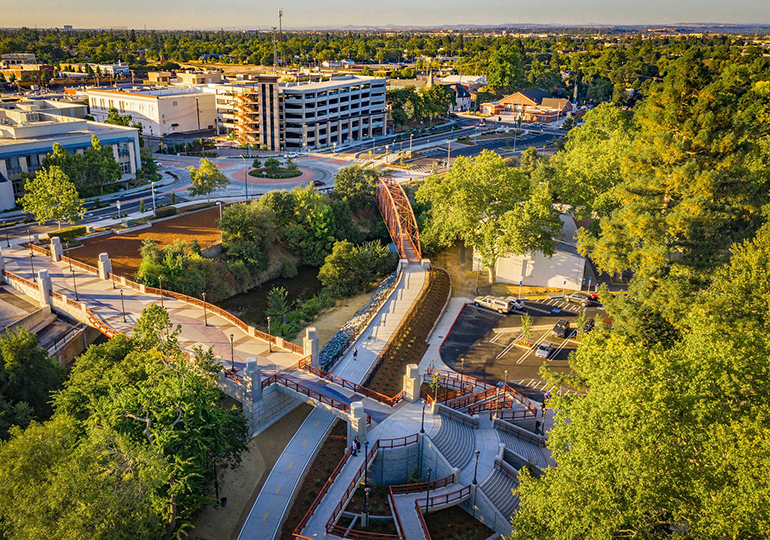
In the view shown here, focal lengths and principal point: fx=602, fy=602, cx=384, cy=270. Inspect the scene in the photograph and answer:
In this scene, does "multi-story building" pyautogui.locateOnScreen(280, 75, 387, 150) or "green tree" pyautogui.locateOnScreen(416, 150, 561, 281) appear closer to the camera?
"green tree" pyautogui.locateOnScreen(416, 150, 561, 281)

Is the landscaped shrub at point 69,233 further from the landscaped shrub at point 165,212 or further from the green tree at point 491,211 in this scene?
the green tree at point 491,211

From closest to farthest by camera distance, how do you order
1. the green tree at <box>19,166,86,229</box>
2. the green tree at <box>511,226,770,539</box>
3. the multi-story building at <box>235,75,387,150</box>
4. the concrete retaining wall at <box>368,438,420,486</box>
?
1. the green tree at <box>511,226,770,539</box>
2. the concrete retaining wall at <box>368,438,420,486</box>
3. the green tree at <box>19,166,86,229</box>
4. the multi-story building at <box>235,75,387,150</box>

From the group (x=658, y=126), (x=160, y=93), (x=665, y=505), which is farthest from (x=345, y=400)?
(x=160, y=93)

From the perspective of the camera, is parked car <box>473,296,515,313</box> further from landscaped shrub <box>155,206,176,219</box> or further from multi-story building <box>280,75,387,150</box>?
multi-story building <box>280,75,387,150</box>

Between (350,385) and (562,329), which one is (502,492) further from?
(562,329)

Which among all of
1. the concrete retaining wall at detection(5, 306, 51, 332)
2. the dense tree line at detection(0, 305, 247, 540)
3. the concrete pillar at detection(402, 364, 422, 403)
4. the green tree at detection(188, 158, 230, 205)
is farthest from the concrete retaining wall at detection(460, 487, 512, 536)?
the green tree at detection(188, 158, 230, 205)

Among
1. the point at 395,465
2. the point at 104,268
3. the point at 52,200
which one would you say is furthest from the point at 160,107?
the point at 395,465
